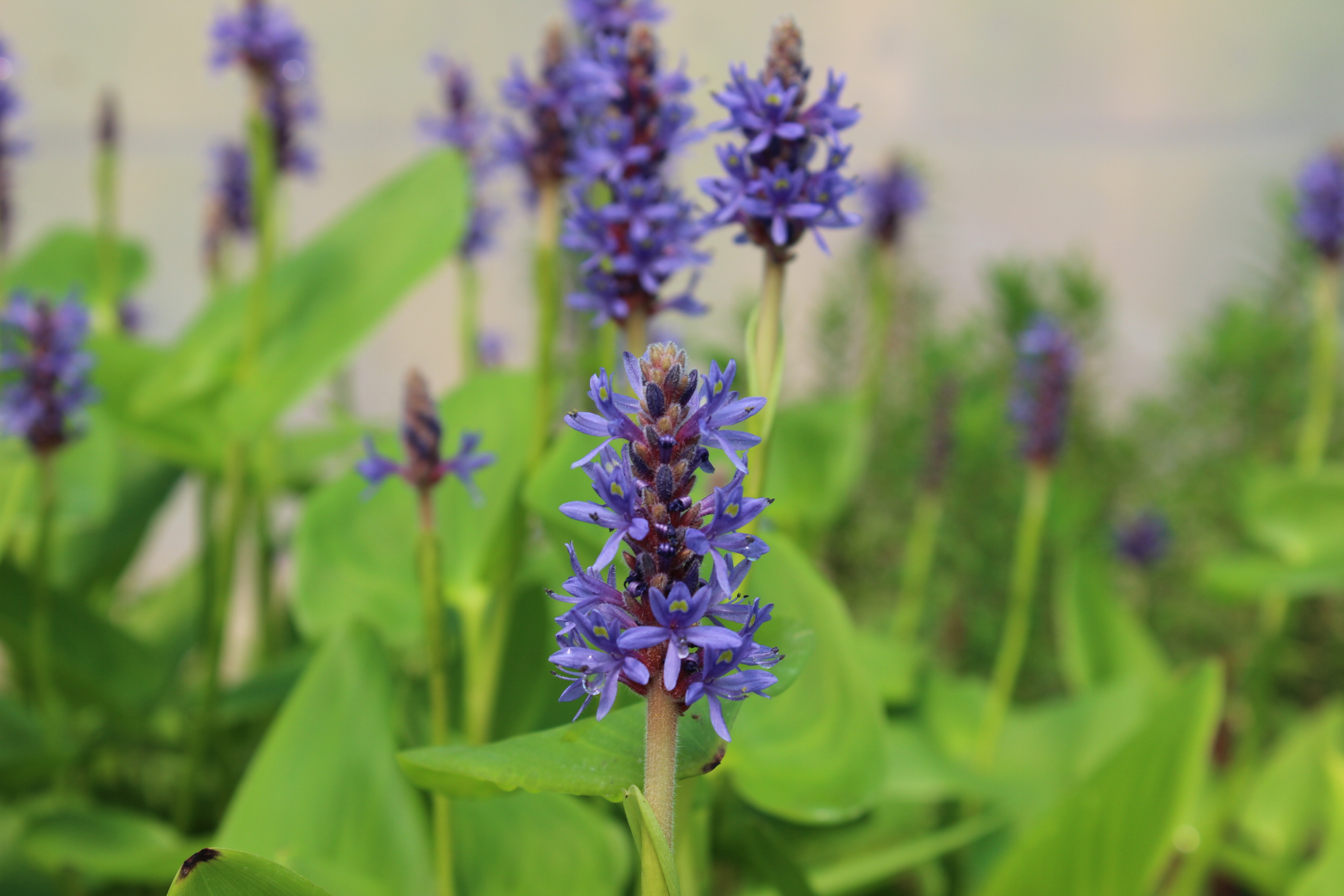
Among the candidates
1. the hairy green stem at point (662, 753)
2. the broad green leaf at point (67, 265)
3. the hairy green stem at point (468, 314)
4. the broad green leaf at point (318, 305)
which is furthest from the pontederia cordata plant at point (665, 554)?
the broad green leaf at point (67, 265)

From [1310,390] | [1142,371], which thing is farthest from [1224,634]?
[1142,371]

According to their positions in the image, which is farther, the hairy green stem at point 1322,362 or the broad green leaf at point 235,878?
the hairy green stem at point 1322,362

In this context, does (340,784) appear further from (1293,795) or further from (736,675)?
(1293,795)

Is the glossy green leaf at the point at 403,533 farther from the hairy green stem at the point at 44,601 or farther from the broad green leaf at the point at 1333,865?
the broad green leaf at the point at 1333,865

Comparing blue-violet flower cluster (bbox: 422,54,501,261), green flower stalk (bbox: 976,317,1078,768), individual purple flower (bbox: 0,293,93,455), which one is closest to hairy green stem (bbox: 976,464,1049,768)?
green flower stalk (bbox: 976,317,1078,768)

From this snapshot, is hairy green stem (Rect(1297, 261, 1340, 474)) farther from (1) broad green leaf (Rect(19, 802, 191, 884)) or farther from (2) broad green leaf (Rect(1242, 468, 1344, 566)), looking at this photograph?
(1) broad green leaf (Rect(19, 802, 191, 884))

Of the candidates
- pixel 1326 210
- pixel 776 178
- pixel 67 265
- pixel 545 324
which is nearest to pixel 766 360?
pixel 776 178

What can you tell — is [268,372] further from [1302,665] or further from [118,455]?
[1302,665]
